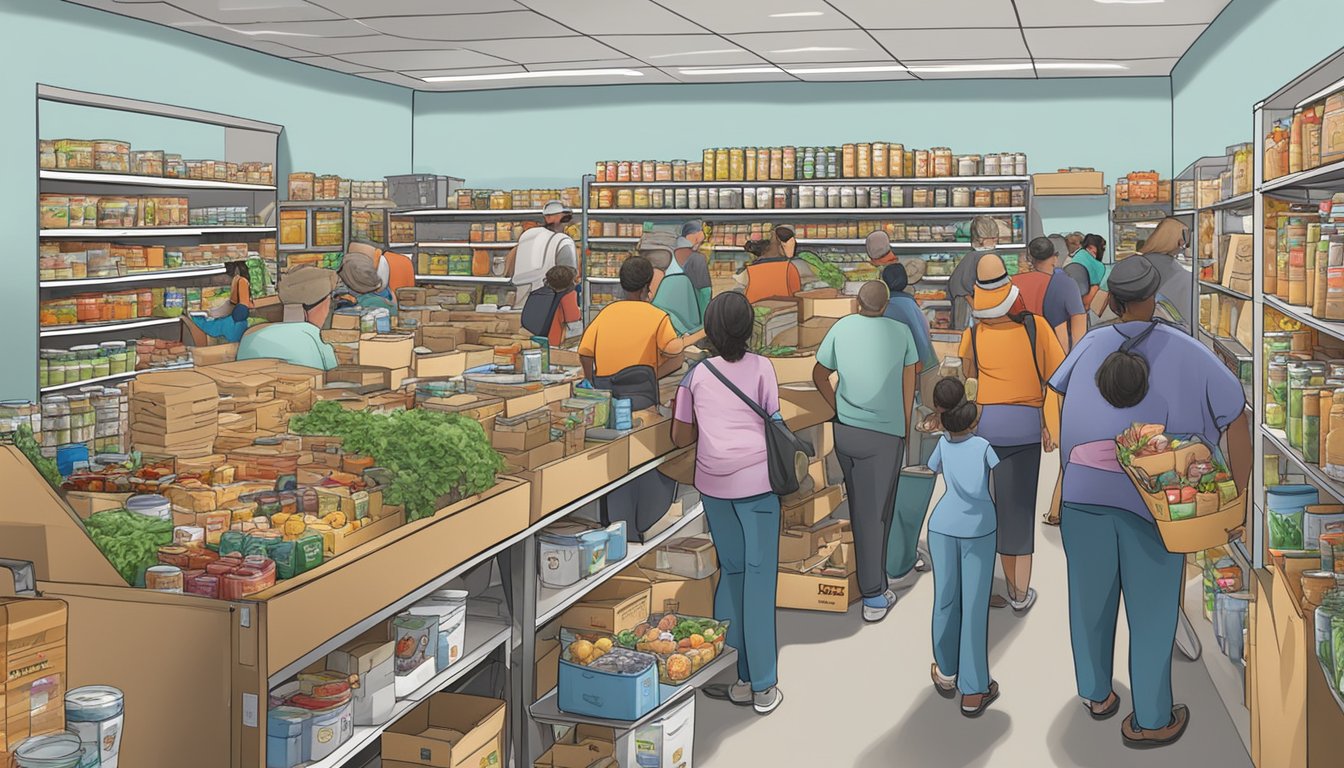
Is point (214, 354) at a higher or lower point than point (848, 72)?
lower

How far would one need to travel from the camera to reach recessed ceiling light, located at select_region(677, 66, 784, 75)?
1284 cm

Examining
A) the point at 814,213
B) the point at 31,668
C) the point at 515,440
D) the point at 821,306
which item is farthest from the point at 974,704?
the point at 814,213

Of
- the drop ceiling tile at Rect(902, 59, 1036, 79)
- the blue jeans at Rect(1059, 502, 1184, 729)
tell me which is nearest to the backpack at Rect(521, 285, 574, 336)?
the blue jeans at Rect(1059, 502, 1184, 729)

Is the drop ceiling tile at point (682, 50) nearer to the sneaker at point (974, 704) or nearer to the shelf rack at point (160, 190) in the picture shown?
the shelf rack at point (160, 190)

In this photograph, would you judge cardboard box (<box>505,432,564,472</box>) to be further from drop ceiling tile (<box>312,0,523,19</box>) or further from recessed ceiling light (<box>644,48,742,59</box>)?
recessed ceiling light (<box>644,48,742,59</box>)

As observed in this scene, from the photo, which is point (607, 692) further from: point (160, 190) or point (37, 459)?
point (160, 190)

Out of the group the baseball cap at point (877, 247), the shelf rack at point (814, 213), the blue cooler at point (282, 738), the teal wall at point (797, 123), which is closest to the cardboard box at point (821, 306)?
the baseball cap at point (877, 247)

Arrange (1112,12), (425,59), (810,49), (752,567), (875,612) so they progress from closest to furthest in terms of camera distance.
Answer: (752,567) < (875,612) < (1112,12) < (810,49) < (425,59)

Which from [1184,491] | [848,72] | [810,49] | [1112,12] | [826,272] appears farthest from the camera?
[848,72]

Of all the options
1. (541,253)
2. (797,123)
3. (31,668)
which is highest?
(797,123)

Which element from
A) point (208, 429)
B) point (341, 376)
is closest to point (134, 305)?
point (341, 376)

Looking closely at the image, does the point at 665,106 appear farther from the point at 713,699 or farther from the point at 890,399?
the point at 713,699

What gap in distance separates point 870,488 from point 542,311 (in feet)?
9.21

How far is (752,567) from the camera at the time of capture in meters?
4.74
